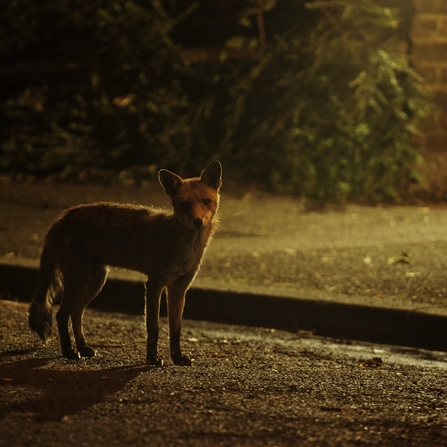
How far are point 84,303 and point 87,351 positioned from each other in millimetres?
285

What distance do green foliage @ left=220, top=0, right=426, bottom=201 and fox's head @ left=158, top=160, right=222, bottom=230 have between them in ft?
21.7

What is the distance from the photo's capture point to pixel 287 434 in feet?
12.2

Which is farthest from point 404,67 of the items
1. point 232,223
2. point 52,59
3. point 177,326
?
point 177,326

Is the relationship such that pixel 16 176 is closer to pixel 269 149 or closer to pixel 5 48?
pixel 5 48

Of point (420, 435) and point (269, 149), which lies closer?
point (420, 435)

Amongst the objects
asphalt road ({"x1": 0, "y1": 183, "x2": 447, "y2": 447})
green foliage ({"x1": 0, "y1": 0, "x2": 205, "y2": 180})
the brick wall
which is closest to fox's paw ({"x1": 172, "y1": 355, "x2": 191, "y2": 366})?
asphalt road ({"x1": 0, "y1": 183, "x2": 447, "y2": 447})

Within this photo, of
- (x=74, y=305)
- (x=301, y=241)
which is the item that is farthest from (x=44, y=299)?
(x=301, y=241)

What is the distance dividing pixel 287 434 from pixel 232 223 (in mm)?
5995

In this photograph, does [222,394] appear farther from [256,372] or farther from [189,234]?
[189,234]

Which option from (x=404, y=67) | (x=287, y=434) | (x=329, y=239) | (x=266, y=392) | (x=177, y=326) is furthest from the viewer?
(x=404, y=67)

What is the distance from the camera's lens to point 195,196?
4852 millimetres

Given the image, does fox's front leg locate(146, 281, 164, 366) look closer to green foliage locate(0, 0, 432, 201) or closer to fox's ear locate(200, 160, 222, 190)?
fox's ear locate(200, 160, 222, 190)

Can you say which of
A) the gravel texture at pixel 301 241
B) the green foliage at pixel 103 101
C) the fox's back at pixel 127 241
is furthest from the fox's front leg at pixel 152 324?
the green foliage at pixel 103 101

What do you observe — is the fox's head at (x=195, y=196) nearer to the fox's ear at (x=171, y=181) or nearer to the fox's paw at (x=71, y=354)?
the fox's ear at (x=171, y=181)
